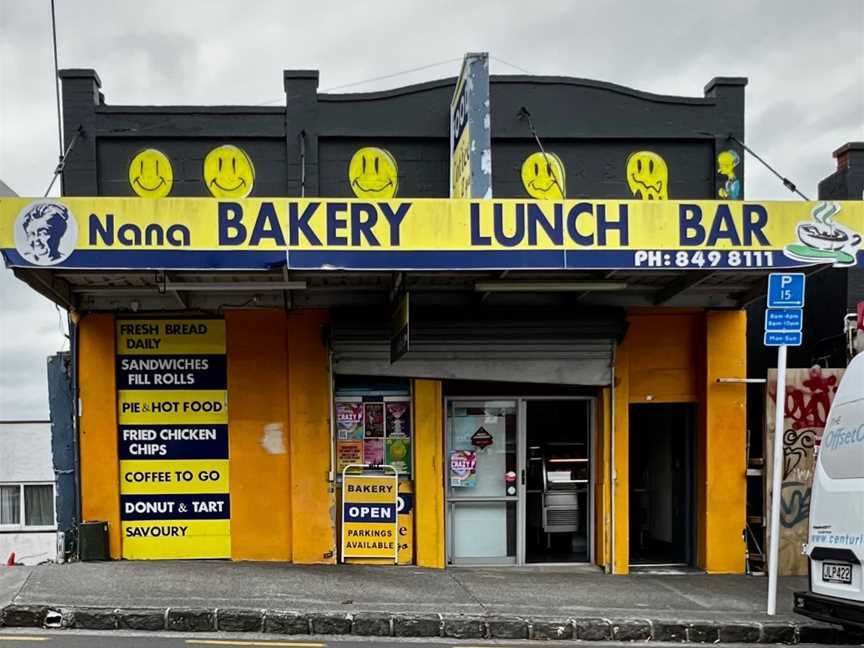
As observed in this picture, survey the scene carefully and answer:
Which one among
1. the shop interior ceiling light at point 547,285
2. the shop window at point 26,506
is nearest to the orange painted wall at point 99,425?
the shop interior ceiling light at point 547,285

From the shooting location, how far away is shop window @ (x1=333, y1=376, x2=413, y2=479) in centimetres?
950

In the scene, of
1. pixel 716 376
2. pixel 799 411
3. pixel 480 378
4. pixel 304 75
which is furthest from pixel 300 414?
pixel 799 411

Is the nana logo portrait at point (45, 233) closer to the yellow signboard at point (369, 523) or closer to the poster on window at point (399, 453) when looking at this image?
the yellow signboard at point (369, 523)

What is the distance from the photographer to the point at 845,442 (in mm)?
6215

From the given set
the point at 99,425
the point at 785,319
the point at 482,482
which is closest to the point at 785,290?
the point at 785,319

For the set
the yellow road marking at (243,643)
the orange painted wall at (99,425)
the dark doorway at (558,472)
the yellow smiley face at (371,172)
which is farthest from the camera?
the dark doorway at (558,472)

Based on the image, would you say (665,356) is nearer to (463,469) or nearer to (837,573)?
(463,469)

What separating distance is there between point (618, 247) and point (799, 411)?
12.2 ft

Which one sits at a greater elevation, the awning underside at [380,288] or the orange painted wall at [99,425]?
the awning underside at [380,288]

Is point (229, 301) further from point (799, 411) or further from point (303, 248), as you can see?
point (799, 411)

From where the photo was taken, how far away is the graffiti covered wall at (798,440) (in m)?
9.20

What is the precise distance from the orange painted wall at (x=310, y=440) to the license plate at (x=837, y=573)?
5459mm

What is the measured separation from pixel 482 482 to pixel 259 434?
295 centimetres

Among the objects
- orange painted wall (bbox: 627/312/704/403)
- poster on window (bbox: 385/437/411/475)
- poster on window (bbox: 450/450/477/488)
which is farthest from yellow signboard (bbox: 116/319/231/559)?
orange painted wall (bbox: 627/312/704/403)
